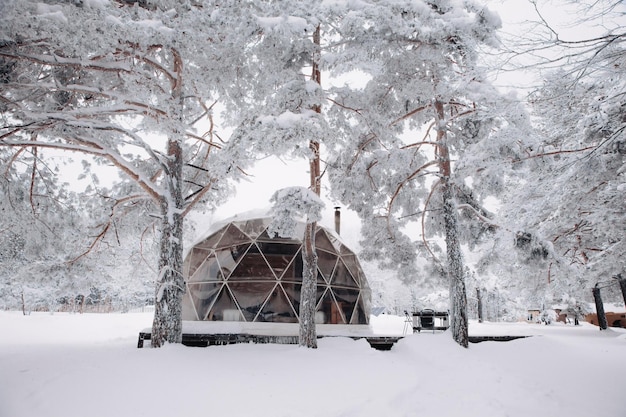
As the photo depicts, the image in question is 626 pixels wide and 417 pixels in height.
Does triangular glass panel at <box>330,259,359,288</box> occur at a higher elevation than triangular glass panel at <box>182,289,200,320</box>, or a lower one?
higher

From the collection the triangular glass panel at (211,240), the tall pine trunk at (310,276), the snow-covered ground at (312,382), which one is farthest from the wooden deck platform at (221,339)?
the triangular glass panel at (211,240)

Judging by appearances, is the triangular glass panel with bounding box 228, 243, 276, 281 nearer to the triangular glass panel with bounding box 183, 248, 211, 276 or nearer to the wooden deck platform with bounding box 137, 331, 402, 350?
the triangular glass panel with bounding box 183, 248, 211, 276

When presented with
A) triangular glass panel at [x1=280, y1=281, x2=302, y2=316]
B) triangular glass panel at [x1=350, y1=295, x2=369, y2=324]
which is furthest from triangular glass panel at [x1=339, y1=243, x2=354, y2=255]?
triangular glass panel at [x1=280, y1=281, x2=302, y2=316]

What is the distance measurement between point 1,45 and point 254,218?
8756 mm

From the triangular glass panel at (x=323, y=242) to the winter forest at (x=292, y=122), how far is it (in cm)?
158

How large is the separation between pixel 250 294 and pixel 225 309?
3.15ft

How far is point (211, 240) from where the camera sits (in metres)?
13.5

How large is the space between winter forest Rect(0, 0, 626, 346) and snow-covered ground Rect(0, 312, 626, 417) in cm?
145

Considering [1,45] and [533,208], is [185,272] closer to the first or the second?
[1,45]

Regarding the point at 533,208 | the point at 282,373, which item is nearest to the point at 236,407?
the point at 282,373

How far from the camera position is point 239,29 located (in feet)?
23.7

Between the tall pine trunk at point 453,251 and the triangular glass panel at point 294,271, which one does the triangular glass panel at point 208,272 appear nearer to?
the triangular glass panel at point 294,271

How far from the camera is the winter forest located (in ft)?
19.9

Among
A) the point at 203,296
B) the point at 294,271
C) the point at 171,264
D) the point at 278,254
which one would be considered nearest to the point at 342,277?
the point at 294,271
